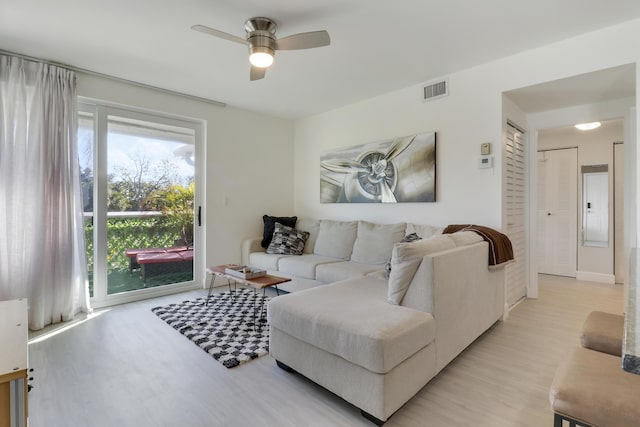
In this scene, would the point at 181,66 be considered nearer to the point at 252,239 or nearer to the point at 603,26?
the point at 252,239

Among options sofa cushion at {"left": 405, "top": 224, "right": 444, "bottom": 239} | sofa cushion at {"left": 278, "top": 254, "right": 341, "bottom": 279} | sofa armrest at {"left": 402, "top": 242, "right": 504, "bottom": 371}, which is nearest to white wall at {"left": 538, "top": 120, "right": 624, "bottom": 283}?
sofa cushion at {"left": 405, "top": 224, "right": 444, "bottom": 239}

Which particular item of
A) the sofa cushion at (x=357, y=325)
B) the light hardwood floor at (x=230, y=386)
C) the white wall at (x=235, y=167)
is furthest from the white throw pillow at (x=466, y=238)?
the white wall at (x=235, y=167)

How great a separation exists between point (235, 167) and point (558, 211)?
5092 mm

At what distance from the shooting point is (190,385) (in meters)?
1.96

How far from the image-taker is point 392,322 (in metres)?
1.69

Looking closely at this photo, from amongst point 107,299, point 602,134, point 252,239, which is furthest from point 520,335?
point 107,299

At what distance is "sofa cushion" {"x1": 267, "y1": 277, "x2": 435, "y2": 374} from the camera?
155 centimetres

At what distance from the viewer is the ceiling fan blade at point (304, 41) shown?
217 cm

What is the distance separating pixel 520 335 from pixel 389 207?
187 centimetres

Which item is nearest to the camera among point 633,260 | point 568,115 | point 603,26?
point 633,260

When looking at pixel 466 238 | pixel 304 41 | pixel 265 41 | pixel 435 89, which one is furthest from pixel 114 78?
pixel 466 238

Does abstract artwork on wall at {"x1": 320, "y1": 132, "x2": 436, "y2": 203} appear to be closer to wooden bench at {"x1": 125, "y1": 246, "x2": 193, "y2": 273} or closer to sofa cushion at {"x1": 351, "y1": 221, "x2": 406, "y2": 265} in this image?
sofa cushion at {"x1": 351, "y1": 221, "x2": 406, "y2": 265}

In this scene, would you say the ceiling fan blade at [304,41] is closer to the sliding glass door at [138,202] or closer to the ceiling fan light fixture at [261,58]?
the ceiling fan light fixture at [261,58]

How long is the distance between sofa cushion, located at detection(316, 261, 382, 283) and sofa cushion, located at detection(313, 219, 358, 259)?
39cm
